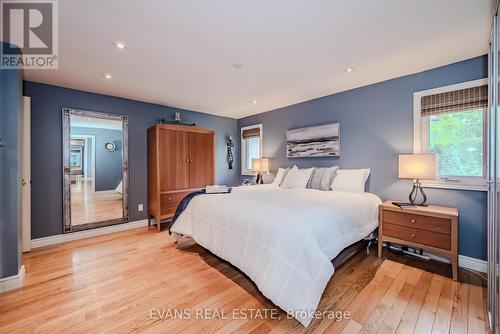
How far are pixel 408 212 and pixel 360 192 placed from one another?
0.67 meters

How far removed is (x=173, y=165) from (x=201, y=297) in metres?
2.50

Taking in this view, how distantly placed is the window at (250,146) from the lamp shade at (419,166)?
295 cm

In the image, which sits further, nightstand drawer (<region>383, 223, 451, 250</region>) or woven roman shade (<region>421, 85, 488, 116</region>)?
woven roman shade (<region>421, 85, 488, 116</region>)

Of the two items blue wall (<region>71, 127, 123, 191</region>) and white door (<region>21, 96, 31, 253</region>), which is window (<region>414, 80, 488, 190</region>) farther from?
white door (<region>21, 96, 31, 253</region>)

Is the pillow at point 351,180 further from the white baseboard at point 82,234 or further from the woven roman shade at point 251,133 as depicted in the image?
the white baseboard at point 82,234

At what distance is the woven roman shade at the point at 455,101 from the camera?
225 centimetres

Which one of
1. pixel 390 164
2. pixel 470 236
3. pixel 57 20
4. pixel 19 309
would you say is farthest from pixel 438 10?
pixel 19 309

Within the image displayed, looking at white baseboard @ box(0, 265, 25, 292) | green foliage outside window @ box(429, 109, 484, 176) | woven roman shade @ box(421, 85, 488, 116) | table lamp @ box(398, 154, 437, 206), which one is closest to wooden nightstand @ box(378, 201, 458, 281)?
table lamp @ box(398, 154, 437, 206)

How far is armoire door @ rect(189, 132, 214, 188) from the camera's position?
4066 millimetres

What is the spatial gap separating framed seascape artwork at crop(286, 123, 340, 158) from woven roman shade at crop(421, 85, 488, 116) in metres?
1.15

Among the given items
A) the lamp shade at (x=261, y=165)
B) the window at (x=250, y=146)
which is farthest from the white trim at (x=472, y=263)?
the window at (x=250, y=146)

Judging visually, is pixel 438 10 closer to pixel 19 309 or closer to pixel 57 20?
pixel 57 20

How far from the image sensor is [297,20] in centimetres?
172

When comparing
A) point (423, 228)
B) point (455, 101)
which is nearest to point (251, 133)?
point (455, 101)
